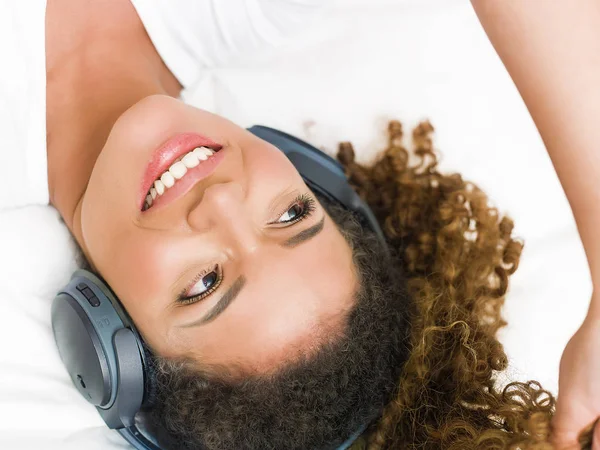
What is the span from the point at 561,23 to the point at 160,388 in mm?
864

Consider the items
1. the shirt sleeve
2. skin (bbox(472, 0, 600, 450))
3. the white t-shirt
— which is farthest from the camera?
the shirt sleeve

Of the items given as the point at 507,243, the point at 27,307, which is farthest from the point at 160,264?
the point at 507,243

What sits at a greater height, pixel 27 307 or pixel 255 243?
pixel 255 243

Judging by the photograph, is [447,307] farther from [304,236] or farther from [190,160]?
[190,160]

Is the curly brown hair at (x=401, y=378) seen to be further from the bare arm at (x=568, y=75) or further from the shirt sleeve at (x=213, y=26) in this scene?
the shirt sleeve at (x=213, y=26)

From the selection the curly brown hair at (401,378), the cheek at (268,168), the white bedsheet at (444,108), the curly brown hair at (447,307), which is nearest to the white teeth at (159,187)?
the cheek at (268,168)

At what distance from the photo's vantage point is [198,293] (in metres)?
0.98

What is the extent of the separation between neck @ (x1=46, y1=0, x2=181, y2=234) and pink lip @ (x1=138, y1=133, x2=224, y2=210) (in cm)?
23

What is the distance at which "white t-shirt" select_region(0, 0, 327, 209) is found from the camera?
117cm

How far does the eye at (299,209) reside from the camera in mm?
1034

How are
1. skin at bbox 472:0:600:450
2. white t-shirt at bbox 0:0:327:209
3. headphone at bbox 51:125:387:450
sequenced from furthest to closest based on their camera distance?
1. white t-shirt at bbox 0:0:327:209
2. headphone at bbox 51:125:387:450
3. skin at bbox 472:0:600:450

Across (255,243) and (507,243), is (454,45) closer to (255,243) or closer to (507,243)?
(507,243)

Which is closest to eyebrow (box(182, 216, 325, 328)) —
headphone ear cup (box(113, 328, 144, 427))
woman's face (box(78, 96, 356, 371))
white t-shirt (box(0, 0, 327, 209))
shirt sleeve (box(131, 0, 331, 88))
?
woman's face (box(78, 96, 356, 371))

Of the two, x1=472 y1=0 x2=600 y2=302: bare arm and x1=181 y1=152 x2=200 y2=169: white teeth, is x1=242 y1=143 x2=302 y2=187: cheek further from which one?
x1=472 y1=0 x2=600 y2=302: bare arm
